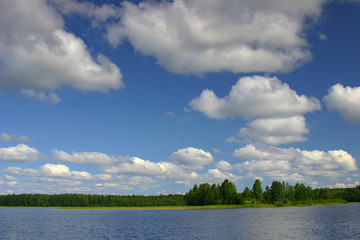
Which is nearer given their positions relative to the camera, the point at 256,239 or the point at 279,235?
the point at 256,239

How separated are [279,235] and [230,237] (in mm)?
10309

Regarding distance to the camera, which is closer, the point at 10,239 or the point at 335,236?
the point at 335,236

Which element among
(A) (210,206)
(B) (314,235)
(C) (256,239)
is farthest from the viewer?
(A) (210,206)

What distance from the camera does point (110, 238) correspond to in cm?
6450

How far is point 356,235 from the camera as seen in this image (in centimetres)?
5991

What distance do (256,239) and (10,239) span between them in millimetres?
49434

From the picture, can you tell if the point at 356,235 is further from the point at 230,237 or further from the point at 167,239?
the point at 167,239

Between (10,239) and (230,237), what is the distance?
44812 mm

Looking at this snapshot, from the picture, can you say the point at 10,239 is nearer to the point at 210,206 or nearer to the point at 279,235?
the point at 279,235

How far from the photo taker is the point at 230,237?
60.9m

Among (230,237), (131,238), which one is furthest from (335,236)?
(131,238)

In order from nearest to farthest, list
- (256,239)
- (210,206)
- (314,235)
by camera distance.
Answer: (256,239)
(314,235)
(210,206)

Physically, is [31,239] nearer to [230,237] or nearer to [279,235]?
[230,237]

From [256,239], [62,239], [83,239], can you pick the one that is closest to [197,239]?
[256,239]
